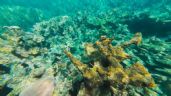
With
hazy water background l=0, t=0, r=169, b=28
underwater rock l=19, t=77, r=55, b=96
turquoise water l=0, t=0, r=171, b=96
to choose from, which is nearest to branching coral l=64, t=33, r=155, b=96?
turquoise water l=0, t=0, r=171, b=96

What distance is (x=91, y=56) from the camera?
394cm

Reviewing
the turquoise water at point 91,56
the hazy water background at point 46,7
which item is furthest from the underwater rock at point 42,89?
the hazy water background at point 46,7

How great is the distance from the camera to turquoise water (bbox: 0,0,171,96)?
3516mm

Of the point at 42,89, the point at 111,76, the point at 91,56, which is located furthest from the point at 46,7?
the point at 111,76

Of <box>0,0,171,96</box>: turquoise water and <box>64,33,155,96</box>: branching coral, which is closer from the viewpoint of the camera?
<box>64,33,155,96</box>: branching coral

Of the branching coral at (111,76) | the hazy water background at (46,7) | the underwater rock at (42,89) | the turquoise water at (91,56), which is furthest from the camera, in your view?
the hazy water background at (46,7)

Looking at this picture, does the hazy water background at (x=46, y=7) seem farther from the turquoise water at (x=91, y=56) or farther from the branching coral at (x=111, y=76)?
the branching coral at (x=111, y=76)

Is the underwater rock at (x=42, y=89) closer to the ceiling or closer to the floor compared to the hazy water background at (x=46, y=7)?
closer to the floor

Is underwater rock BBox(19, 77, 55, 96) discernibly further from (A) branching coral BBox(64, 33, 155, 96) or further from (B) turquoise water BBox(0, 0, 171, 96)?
(A) branching coral BBox(64, 33, 155, 96)

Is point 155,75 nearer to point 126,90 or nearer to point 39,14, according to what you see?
point 126,90

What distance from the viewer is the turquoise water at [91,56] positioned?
3516mm

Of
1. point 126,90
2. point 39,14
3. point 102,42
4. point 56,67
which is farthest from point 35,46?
point 39,14

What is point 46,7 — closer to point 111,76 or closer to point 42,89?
point 42,89

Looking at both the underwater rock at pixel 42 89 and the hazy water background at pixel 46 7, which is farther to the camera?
the hazy water background at pixel 46 7
